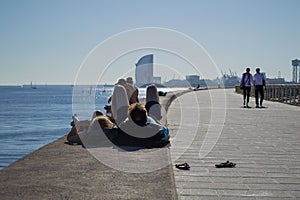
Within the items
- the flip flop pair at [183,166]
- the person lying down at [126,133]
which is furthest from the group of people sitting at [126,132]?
the flip flop pair at [183,166]

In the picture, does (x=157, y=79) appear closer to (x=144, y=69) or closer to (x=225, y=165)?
(x=144, y=69)

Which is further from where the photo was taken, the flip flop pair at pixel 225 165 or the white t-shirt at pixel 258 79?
the white t-shirt at pixel 258 79

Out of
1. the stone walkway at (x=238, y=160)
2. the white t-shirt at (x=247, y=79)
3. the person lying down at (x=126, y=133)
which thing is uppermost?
the white t-shirt at (x=247, y=79)

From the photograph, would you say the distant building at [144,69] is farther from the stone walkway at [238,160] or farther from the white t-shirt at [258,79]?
the white t-shirt at [258,79]

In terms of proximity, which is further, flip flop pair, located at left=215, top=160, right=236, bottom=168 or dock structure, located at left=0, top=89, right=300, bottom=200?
flip flop pair, located at left=215, top=160, right=236, bottom=168

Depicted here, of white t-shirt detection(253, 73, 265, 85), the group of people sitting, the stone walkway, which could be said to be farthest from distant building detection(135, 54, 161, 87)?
white t-shirt detection(253, 73, 265, 85)

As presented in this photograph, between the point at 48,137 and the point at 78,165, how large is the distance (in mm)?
18981

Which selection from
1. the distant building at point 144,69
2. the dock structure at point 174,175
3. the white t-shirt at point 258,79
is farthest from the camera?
the white t-shirt at point 258,79

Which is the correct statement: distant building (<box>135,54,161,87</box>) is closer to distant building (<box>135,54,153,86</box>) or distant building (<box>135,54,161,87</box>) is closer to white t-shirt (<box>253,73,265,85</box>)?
distant building (<box>135,54,153,86</box>)

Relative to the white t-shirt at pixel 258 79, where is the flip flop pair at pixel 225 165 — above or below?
below

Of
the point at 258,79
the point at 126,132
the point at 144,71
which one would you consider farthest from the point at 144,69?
the point at 258,79

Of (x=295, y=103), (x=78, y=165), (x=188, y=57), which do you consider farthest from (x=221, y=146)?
(x=295, y=103)

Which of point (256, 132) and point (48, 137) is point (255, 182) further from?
point (48, 137)

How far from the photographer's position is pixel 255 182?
532cm
